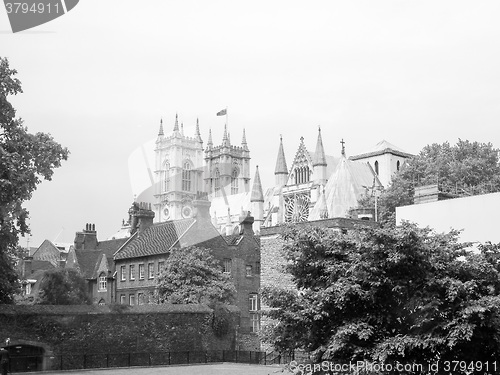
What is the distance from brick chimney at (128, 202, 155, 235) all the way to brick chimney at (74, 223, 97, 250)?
17.4 ft

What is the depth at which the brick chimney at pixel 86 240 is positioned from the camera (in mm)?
74875

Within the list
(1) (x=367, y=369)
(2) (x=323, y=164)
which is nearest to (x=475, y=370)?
(1) (x=367, y=369)

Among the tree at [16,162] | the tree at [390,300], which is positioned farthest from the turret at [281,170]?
the tree at [390,300]

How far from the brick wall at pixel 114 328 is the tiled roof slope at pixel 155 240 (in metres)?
16.6

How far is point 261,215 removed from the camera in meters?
145

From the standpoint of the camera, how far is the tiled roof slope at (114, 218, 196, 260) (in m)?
60.8

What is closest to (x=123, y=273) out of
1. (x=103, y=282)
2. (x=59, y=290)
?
(x=103, y=282)

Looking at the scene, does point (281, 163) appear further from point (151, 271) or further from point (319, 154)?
point (151, 271)

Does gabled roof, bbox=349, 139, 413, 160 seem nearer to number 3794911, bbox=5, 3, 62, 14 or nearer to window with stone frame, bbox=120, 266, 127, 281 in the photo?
window with stone frame, bbox=120, 266, 127, 281

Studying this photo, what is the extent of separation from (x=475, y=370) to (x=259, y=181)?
126161 millimetres

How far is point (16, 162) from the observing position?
30.5 meters

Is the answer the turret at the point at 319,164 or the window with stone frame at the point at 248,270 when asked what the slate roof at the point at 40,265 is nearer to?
the window with stone frame at the point at 248,270

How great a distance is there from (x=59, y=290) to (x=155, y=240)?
48.4 ft

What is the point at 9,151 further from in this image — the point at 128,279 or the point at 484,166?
the point at 484,166
